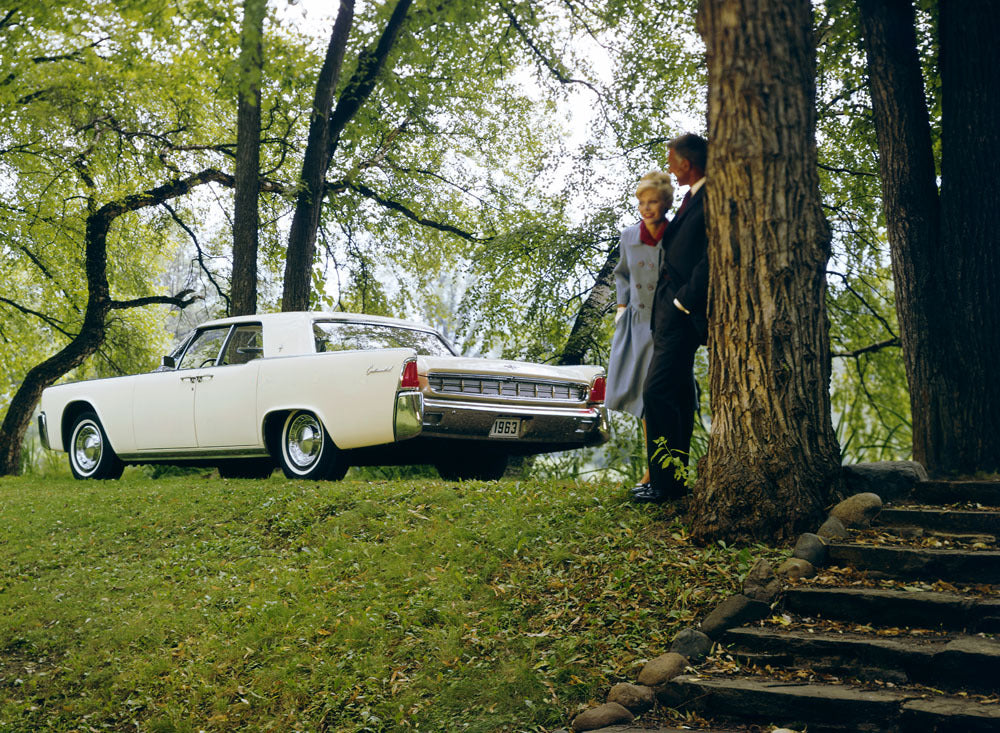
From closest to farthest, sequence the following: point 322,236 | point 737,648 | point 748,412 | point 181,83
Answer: point 737,648
point 748,412
point 181,83
point 322,236

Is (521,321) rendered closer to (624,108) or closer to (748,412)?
(624,108)

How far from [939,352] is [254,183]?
10.3 meters

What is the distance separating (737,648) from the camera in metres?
4.55

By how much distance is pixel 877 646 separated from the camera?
4.17 metres

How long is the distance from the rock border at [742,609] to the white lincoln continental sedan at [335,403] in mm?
3348

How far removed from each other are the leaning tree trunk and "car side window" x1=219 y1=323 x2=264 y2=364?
20.2ft

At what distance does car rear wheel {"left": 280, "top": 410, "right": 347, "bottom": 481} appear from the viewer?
8.73 meters

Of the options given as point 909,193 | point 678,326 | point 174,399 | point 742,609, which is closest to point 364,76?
point 174,399

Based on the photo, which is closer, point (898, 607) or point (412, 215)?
point (898, 607)

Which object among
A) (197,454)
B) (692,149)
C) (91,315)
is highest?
(91,315)

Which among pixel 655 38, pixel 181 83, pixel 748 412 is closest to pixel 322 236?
pixel 181 83

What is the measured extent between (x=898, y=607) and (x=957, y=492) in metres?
1.51

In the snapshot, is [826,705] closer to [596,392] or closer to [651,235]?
[651,235]

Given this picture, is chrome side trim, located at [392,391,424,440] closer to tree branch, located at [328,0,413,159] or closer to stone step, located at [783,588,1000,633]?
stone step, located at [783,588,1000,633]
